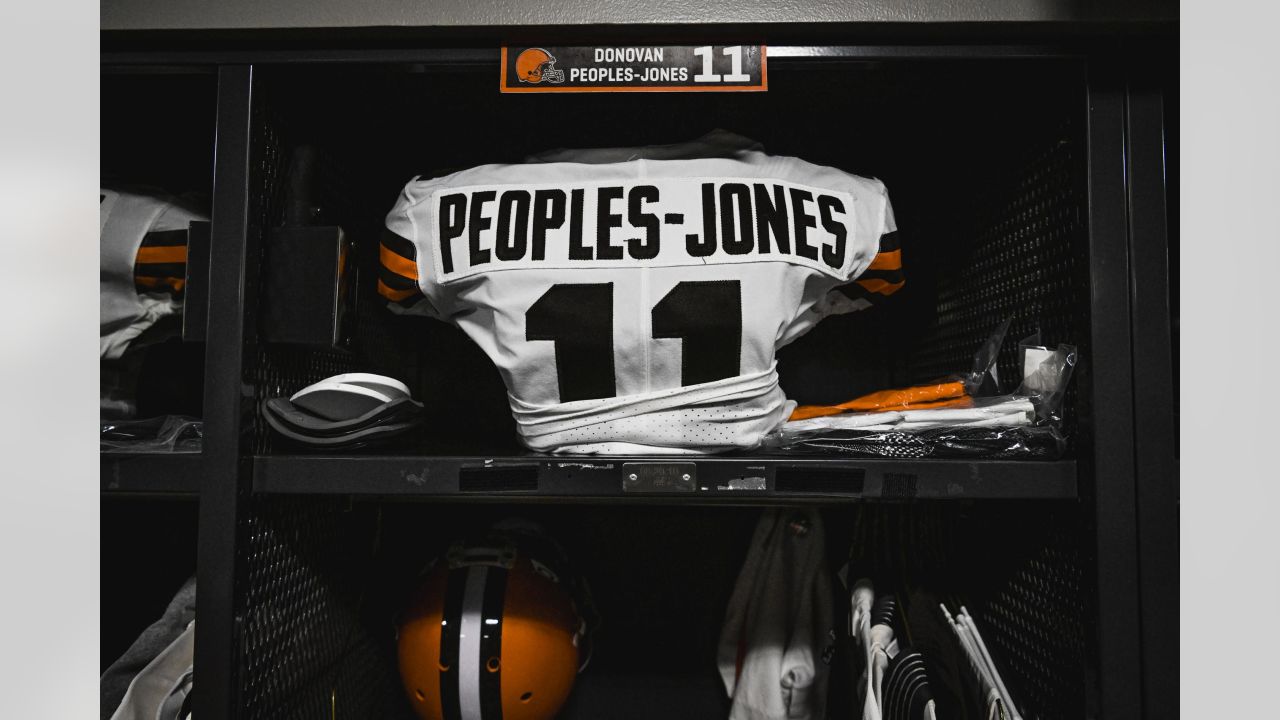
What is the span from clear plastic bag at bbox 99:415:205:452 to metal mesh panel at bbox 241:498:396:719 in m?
0.12

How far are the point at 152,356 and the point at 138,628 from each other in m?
0.46

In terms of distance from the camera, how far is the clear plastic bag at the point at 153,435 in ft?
2.60

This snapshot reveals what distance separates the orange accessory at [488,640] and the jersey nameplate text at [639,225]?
433mm

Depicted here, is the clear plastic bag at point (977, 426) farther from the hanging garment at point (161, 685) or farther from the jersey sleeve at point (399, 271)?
the hanging garment at point (161, 685)

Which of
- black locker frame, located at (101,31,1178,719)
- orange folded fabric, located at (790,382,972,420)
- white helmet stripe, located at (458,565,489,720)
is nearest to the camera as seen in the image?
black locker frame, located at (101,31,1178,719)

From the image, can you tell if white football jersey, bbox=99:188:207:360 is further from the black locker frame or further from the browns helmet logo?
the browns helmet logo

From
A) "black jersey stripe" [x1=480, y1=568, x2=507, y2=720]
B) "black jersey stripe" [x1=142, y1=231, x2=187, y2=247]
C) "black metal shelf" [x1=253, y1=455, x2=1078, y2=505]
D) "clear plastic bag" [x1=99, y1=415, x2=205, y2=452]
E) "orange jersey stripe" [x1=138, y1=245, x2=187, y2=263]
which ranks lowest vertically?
"black jersey stripe" [x1=480, y1=568, x2=507, y2=720]

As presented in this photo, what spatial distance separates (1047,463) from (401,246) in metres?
0.73

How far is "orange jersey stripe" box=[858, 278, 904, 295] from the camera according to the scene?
0.86 meters

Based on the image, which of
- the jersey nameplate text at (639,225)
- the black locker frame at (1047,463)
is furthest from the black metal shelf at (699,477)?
the jersey nameplate text at (639,225)

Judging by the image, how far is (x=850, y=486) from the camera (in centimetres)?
72

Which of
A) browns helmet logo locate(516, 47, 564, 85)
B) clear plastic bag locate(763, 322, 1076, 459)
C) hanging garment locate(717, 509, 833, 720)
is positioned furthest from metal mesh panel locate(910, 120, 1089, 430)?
browns helmet logo locate(516, 47, 564, 85)
